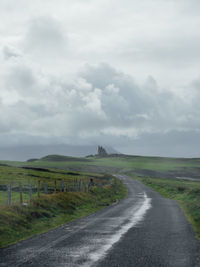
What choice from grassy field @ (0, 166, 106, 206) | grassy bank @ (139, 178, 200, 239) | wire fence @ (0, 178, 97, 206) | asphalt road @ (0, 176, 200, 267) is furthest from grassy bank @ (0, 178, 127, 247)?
grassy bank @ (139, 178, 200, 239)

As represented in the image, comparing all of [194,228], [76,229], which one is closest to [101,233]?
[76,229]

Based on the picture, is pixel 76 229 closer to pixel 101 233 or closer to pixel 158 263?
pixel 101 233

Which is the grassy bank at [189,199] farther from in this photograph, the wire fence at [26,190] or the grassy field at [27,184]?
the grassy field at [27,184]

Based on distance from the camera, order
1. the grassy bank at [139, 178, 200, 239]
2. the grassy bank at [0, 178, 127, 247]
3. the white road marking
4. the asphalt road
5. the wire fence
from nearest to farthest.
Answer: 1. the asphalt road
2. the white road marking
3. the grassy bank at [0, 178, 127, 247]
4. the grassy bank at [139, 178, 200, 239]
5. the wire fence

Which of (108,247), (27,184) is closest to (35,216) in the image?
(108,247)

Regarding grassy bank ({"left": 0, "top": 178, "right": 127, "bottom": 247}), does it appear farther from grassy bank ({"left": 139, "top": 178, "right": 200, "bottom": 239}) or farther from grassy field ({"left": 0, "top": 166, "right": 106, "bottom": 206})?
grassy bank ({"left": 139, "top": 178, "right": 200, "bottom": 239})

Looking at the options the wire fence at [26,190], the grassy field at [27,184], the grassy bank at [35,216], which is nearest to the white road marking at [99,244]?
the grassy bank at [35,216]

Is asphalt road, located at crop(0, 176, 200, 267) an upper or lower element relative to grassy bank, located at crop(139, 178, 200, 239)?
upper

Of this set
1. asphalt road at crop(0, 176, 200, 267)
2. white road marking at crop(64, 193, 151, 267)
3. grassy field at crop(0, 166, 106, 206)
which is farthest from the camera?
grassy field at crop(0, 166, 106, 206)

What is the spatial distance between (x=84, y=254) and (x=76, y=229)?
6.48 meters

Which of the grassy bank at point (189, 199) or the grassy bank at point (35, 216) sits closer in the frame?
the grassy bank at point (35, 216)

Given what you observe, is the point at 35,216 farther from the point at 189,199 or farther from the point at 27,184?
the point at 189,199

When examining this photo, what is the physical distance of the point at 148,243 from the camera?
1455 centimetres

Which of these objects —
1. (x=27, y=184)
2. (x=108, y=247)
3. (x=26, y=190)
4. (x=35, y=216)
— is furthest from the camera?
(x=26, y=190)
